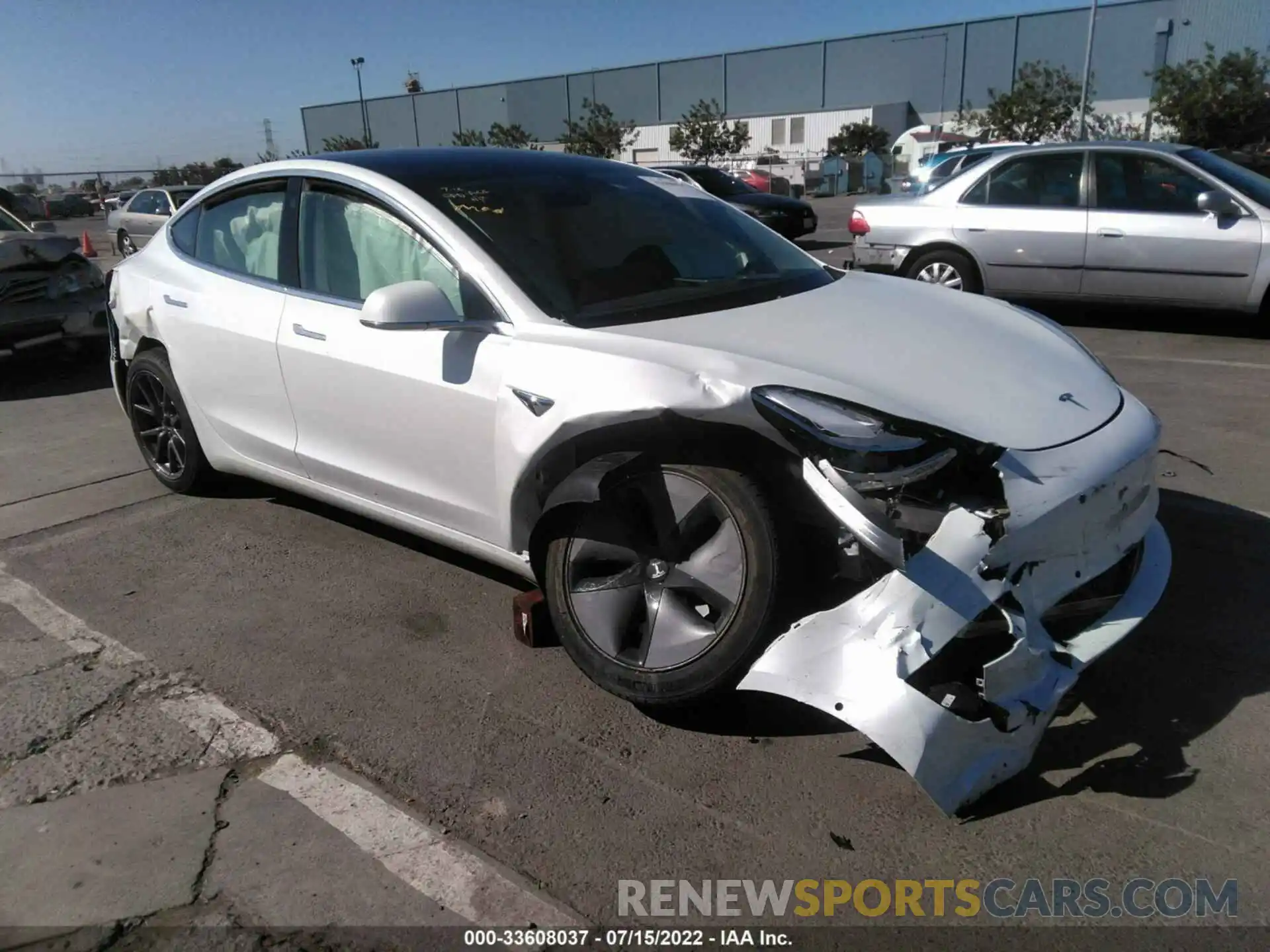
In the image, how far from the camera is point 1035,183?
→ 8.48 m

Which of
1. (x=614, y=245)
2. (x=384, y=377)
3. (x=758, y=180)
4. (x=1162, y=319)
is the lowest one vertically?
(x=1162, y=319)

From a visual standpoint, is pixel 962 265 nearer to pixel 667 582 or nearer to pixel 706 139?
pixel 667 582

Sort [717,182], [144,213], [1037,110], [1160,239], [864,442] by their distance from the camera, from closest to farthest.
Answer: [864,442], [1160,239], [717,182], [144,213], [1037,110]

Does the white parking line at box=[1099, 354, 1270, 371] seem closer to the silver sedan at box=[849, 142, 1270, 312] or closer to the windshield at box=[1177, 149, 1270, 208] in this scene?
the silver sedan at box=[849, 142, 1270, 312]

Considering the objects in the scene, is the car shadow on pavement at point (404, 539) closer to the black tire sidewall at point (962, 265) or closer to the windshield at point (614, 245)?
the windshield at point (614, 245)

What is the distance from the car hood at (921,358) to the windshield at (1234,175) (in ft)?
17.9

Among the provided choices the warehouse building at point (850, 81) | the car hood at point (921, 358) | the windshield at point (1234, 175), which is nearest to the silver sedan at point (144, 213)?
the windshield at point (1234, 175)

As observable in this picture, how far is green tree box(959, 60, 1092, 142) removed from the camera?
149 feet

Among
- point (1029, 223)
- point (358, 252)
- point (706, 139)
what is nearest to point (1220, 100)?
point (706, 139)

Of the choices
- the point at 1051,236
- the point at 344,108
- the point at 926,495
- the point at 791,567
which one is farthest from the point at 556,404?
the point at 344,108

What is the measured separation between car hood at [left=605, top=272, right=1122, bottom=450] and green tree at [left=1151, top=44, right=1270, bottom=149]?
142 feet

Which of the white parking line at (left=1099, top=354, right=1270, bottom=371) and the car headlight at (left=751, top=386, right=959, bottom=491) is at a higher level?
the car headlight at (left=751, top=386, right=959, bottom=491)

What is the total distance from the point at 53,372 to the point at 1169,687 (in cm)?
887

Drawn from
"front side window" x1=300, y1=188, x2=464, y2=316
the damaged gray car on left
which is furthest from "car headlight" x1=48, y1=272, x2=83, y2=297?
"front side window" x1=300, y1=188, x2=464, y2=316
